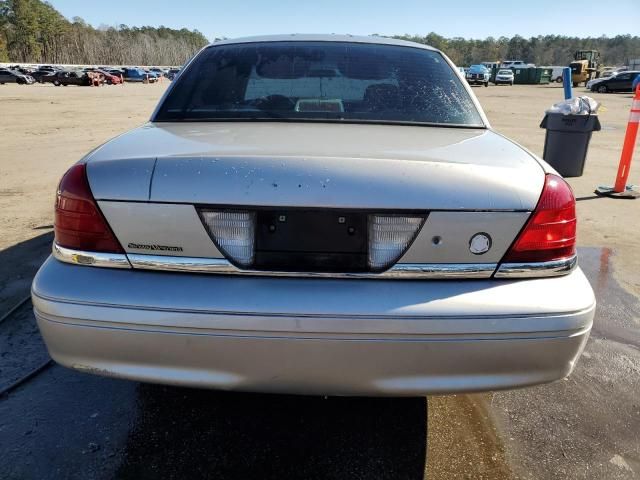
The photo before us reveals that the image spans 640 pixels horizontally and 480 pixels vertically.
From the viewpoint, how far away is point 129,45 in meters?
132

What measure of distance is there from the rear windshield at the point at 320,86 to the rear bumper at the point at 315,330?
41.5 inches

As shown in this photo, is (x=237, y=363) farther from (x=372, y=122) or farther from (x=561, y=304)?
(x=372, y=122)

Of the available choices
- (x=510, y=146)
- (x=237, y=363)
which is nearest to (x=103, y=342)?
(x=237, y=363)

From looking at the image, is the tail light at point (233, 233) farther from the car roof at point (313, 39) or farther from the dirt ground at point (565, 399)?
the car roof at point (313, 39)

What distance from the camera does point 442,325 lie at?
1576mm

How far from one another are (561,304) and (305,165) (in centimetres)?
96

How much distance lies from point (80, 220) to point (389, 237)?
1068 mm

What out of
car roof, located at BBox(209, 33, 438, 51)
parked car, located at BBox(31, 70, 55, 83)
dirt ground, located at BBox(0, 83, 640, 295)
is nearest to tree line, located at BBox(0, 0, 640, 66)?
parked car, located at BBox(31, 70, 55, 83)

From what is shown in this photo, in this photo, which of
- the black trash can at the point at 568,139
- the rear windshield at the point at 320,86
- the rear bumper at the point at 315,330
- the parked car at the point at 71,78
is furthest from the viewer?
the parked car at the point at 71,78

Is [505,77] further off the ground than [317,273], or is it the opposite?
[317,273]

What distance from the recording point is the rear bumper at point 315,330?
1.58m

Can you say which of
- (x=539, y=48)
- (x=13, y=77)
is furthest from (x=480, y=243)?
(x=539, y=48)

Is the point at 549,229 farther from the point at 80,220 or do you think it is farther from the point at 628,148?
the point at 628,148

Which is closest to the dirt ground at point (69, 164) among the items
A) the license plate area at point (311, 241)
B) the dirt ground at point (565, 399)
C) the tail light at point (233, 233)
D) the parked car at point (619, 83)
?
the dirt ground at point (565, 399)
